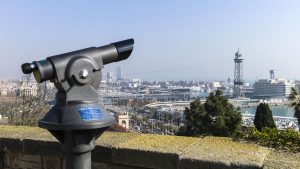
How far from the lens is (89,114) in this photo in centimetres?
149

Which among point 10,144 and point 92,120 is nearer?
point 92,120

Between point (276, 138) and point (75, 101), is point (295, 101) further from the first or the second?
point (75, 101)

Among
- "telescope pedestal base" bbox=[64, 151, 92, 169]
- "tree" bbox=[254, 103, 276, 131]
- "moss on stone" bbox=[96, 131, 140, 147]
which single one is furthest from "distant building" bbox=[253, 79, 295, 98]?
"telescope pedestal base" bbox=[64, 151, 92, 169]

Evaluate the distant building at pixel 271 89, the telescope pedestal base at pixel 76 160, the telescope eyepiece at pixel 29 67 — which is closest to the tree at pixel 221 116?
the telescope pedestal base at pixel 76 160

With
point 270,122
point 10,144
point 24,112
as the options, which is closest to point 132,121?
point 270,122

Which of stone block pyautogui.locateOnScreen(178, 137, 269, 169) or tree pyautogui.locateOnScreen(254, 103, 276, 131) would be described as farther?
tree pyautogui.locateOnScreen(254, 103, 276, 131)

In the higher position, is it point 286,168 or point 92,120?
point 92,120

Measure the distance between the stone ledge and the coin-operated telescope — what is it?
483 millimetres

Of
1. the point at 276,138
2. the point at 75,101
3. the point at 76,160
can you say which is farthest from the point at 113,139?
the point at 276,138

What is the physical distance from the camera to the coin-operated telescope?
1.46m

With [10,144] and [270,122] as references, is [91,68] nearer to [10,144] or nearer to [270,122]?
[10,144]

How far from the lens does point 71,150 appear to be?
1.55 metres

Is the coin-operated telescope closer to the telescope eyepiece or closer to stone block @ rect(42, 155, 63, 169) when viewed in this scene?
the telescope eyepiece

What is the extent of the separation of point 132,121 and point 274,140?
78.6 meters
